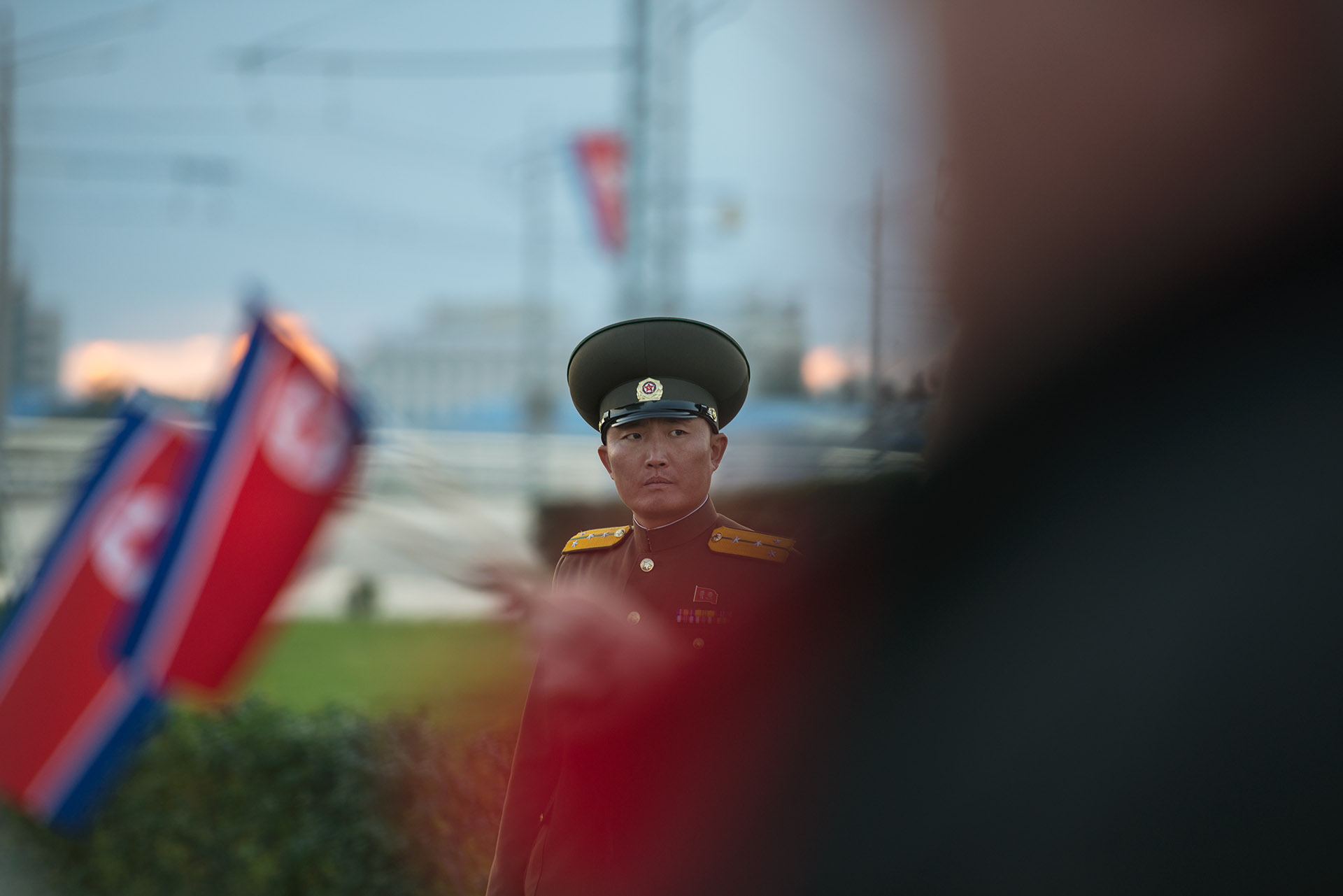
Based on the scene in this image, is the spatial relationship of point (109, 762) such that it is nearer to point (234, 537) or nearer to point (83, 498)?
point (83, 498)

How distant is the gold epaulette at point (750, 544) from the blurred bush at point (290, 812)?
2058mm

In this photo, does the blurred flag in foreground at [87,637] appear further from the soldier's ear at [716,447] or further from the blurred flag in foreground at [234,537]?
the soldier's ear at [716,447]

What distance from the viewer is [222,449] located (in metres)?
2.59

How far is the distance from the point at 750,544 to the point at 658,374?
0.19m

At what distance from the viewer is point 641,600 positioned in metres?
0.94

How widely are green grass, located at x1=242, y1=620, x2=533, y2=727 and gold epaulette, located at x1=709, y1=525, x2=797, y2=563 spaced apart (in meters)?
1.89

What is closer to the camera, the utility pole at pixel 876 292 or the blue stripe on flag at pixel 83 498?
the utility pole at pixel 876 292

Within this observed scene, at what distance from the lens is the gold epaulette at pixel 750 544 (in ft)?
2.93

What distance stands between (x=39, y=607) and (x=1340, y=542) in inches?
167

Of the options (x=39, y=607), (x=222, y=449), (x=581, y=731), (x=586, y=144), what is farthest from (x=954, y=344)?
(x=586, y=144)

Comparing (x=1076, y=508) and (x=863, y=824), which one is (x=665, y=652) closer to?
(x=863, y=824)

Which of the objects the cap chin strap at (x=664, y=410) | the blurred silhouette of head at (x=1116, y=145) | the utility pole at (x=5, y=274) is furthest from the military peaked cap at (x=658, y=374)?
the utility pole at (x=5, y=274)

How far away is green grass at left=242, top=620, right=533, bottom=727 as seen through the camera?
3.65 m

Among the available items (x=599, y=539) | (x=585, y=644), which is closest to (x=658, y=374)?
(x=599, y=539)
